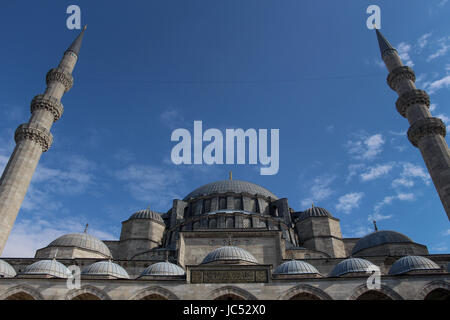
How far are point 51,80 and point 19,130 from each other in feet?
17.1

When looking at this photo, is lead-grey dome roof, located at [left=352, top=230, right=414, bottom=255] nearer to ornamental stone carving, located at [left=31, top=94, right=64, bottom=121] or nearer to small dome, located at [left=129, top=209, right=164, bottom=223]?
small dome, located at [left=129, top=209, right=164, bottom=223]

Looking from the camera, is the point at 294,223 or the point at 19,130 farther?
the point at 294,223

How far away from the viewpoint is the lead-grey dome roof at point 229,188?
29734 mm

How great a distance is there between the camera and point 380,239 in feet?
72.8

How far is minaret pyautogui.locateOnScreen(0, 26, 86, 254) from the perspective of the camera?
18062 mm

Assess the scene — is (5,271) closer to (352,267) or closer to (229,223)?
(229,223)

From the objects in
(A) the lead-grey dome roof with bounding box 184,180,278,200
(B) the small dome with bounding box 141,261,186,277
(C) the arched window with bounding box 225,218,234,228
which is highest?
(A) the lead-grey dome roof with bounding box 184,180,278,200

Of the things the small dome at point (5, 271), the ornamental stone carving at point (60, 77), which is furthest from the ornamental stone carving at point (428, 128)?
the ornamental stone carving at point (60, 77)

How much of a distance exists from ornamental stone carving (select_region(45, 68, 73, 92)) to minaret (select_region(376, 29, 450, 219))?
24.2 m

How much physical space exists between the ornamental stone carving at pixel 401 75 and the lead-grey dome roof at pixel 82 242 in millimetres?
24129

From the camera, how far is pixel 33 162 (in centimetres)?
2042

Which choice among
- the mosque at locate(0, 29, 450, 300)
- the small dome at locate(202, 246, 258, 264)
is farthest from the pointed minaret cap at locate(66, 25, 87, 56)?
the small dome at locate(202, 246, 258, 264)

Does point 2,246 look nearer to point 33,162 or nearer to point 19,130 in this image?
point 33,162
